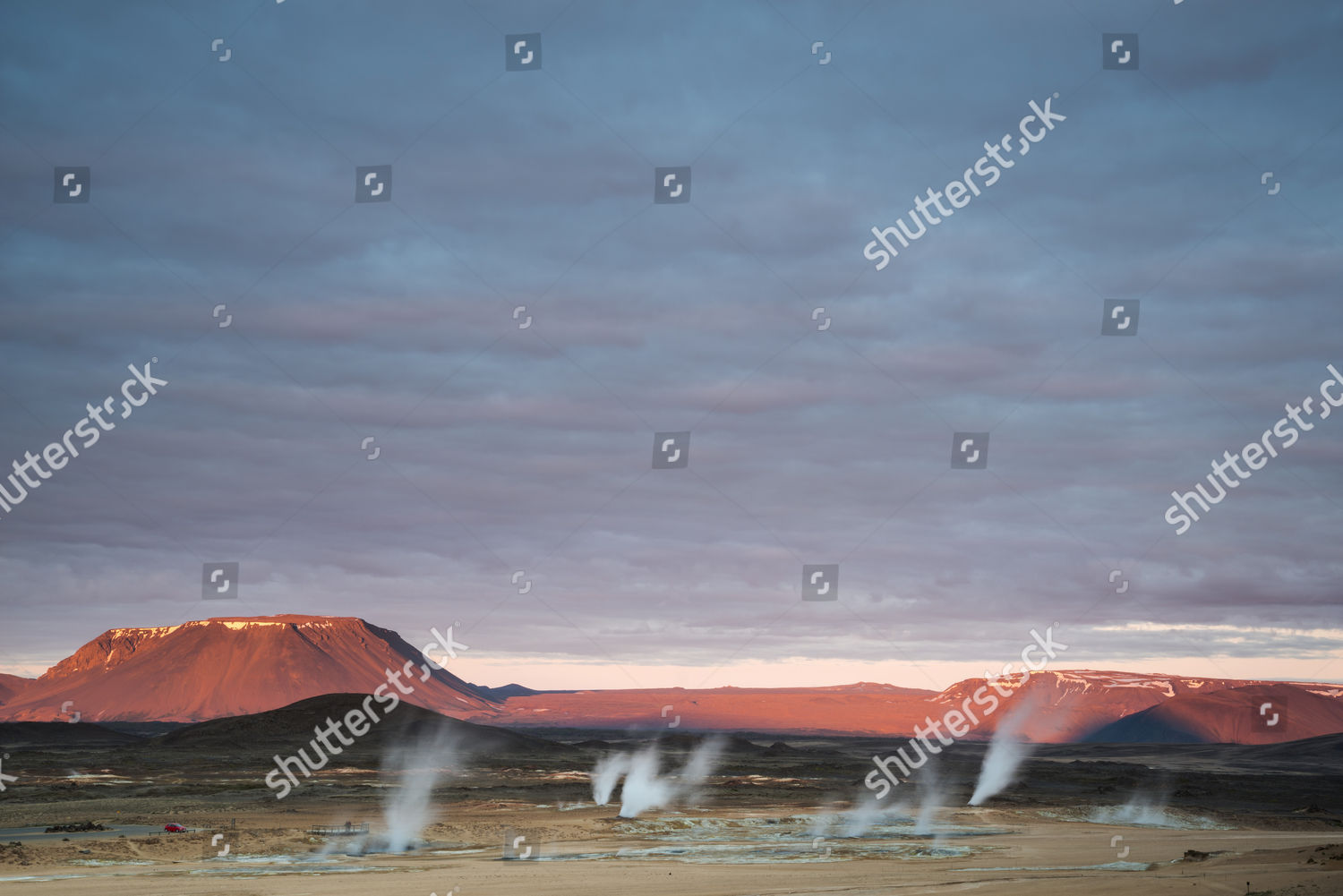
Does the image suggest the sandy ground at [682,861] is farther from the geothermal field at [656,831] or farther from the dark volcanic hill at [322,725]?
the dark volcanic hill at [322,725]

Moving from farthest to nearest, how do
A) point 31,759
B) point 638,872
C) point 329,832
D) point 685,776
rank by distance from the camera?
point 31,759, point 685,776, point 329,832, point 638,872

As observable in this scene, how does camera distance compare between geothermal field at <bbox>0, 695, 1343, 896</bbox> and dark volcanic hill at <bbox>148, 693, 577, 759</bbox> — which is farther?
dark volcanic hill at <bbox>148, 693, 577, 759</bbox>

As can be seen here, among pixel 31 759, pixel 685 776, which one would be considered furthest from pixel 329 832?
pixel 31 759

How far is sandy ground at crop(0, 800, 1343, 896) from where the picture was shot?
104 feet

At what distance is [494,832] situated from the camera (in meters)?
49.5

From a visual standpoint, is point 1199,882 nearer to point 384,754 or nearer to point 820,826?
point 820,826

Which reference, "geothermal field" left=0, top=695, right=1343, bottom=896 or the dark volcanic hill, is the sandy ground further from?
the dark volcanic hill

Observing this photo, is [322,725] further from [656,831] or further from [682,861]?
[682,861]

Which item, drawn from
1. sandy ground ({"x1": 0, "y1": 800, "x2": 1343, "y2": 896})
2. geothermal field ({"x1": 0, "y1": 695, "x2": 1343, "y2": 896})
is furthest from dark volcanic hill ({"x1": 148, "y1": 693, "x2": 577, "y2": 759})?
sandy ground ({"x1": 0, "y1": 800, "x2": 1343, "y2": 896})

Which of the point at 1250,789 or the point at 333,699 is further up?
the point at 333,699

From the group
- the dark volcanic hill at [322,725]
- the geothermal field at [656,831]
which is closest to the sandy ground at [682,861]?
the geothermal field at [656,831]

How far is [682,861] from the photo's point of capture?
Answer: 39.5m

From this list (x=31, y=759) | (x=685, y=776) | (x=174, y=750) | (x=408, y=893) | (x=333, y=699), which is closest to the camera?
(x=408, y=893)

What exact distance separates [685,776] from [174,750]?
67.1 m
